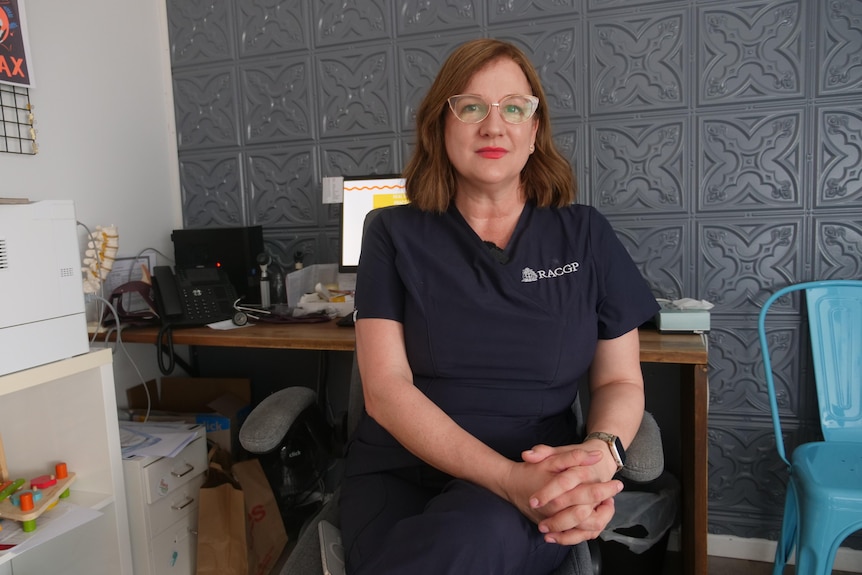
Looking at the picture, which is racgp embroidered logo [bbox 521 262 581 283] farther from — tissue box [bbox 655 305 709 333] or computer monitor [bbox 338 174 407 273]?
computer monitor [bbox 338 174 407 273]

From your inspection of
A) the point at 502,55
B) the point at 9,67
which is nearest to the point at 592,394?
the point at 502,55

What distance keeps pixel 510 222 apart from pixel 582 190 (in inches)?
32.4

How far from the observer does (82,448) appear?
5.33ft

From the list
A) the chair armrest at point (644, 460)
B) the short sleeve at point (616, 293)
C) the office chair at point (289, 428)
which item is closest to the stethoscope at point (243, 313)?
the office chair at point (289, 428)

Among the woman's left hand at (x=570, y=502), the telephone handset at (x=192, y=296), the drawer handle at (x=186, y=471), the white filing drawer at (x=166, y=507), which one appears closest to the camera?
the woman's left hand at (x=570, y=502)

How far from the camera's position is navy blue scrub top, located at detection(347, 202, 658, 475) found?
1.20 metres

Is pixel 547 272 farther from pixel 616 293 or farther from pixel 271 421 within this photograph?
pixel 271 421

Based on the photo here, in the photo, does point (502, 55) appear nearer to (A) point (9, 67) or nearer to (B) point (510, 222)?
(B) point (510, 222)

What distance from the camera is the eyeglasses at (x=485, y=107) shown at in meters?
1.25

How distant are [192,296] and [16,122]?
742 millimetres

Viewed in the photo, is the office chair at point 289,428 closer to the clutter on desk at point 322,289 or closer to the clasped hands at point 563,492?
the clasped hands at point 563,492

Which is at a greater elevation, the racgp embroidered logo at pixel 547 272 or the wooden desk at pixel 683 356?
the racgp embroidered logo at pixel 547 272

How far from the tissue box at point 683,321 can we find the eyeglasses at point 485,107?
0.75 meters

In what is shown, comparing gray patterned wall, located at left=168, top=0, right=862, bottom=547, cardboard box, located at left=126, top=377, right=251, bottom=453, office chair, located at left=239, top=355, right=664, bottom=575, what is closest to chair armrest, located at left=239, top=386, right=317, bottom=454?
office chair, located at left=239, top=355, right=664, bottom=575
